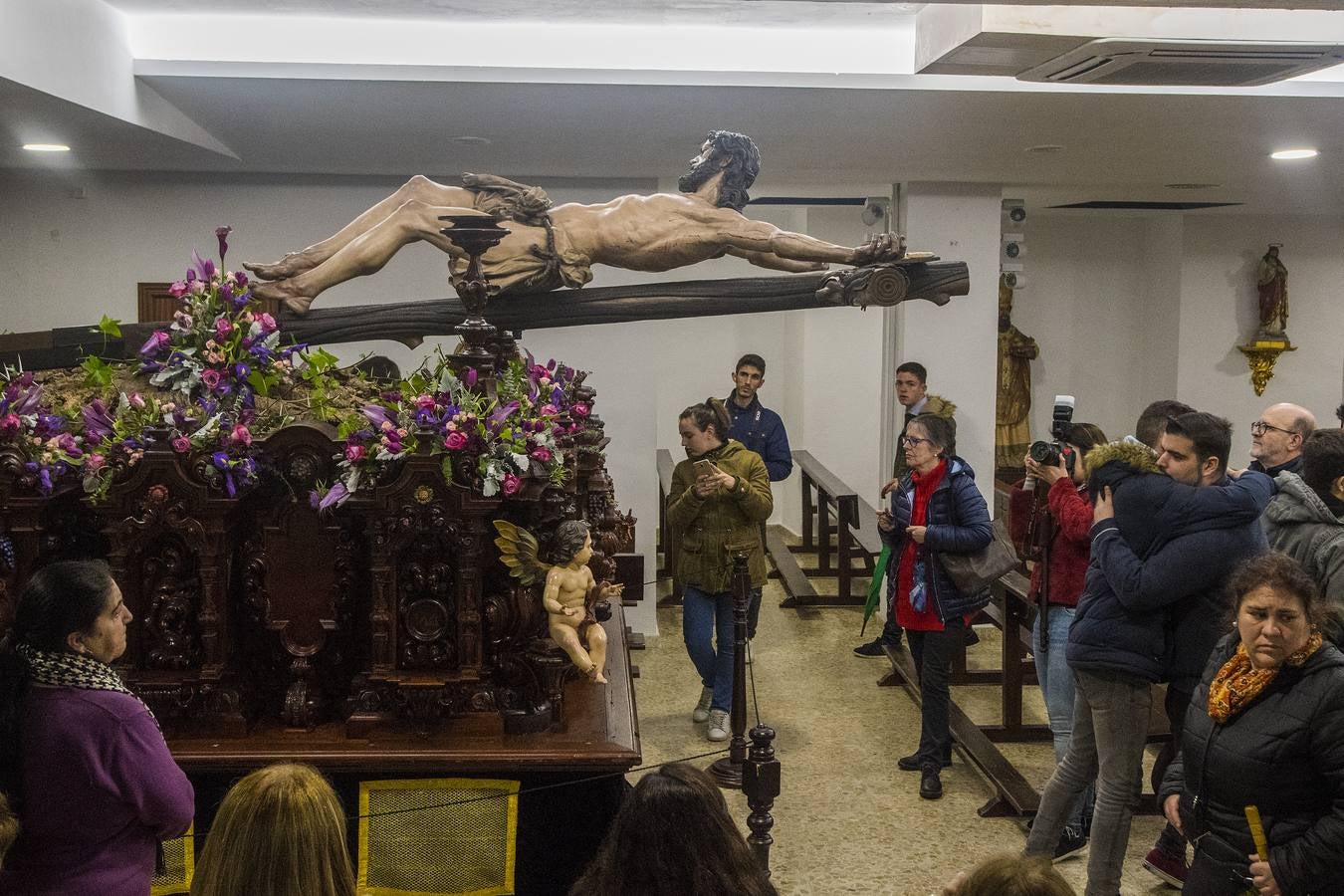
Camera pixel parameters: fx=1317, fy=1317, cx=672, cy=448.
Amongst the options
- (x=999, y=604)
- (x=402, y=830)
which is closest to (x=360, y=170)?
(x=999, y=604)

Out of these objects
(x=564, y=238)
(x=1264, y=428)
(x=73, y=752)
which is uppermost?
(x=564, y=238)

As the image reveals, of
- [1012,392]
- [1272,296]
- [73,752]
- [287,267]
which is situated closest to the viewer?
[73,752]

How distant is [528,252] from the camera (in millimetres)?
4660

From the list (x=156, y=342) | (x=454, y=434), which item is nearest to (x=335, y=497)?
(x=454, y=434)

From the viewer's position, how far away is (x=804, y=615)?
28.8ft

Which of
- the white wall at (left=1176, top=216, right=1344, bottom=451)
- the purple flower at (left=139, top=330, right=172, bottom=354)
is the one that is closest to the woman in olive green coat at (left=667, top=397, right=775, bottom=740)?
the purple flower at (left=139, top=330, right=172, bottom=354)

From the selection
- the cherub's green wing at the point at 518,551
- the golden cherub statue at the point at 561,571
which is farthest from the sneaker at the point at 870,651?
the cherub's green wing at the point at 518,551

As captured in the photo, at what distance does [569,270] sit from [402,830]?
199 centimetres

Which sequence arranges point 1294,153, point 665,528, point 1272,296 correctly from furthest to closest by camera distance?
point 1272,296 → point 665,528 → point 1294,153

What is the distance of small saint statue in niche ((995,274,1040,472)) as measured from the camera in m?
12.6

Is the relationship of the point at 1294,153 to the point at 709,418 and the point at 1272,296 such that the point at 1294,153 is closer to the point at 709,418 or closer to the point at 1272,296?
the point at 709,418

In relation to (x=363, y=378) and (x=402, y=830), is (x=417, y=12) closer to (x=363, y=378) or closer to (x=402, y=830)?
(x=363, y=378)

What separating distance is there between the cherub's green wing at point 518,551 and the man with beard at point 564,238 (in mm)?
1146

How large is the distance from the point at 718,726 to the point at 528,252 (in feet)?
8.58
